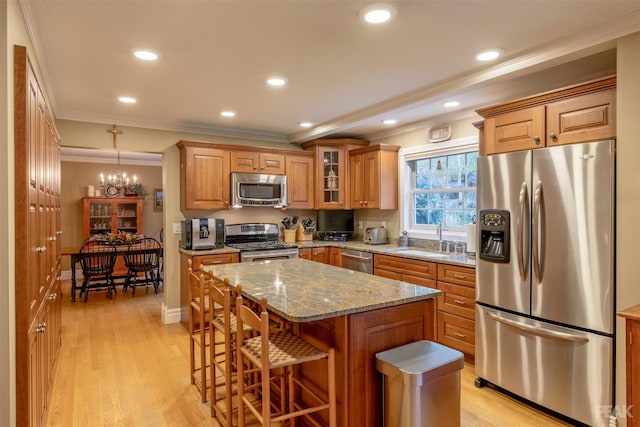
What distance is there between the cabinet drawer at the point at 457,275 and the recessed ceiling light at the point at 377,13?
7.06 ft

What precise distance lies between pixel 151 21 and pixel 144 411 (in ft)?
8.29

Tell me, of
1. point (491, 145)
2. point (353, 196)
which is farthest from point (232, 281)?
point (353, 196)

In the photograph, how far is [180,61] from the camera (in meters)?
2.69

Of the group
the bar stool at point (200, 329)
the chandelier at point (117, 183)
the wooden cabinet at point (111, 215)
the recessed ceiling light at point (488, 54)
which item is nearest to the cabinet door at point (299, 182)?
the bar stool at point (200, 329)

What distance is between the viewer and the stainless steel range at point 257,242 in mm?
4496

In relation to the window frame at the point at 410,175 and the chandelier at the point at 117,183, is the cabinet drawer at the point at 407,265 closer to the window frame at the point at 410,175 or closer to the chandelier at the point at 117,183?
the window frame at the point at 410,175

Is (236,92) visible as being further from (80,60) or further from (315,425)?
(315,425)

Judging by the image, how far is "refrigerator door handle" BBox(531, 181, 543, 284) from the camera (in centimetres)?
247

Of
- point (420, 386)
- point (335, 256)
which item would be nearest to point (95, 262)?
point (335, 256)

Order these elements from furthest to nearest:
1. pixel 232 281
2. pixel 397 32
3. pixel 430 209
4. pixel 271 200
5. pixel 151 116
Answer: pixel 271 200, pixel 430 209, pixel 151 116, pixel 232 281, pixel 397 32

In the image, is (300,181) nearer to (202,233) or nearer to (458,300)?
(202,233)

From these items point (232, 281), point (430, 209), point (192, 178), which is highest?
point (192, 178)

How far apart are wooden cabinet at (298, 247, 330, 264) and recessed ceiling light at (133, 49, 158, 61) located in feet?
9.38

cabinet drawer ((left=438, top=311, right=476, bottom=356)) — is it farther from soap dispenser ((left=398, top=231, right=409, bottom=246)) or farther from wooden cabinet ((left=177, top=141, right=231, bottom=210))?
wooden cabinet ((left=177, top=141, right=231, bottom=210))
